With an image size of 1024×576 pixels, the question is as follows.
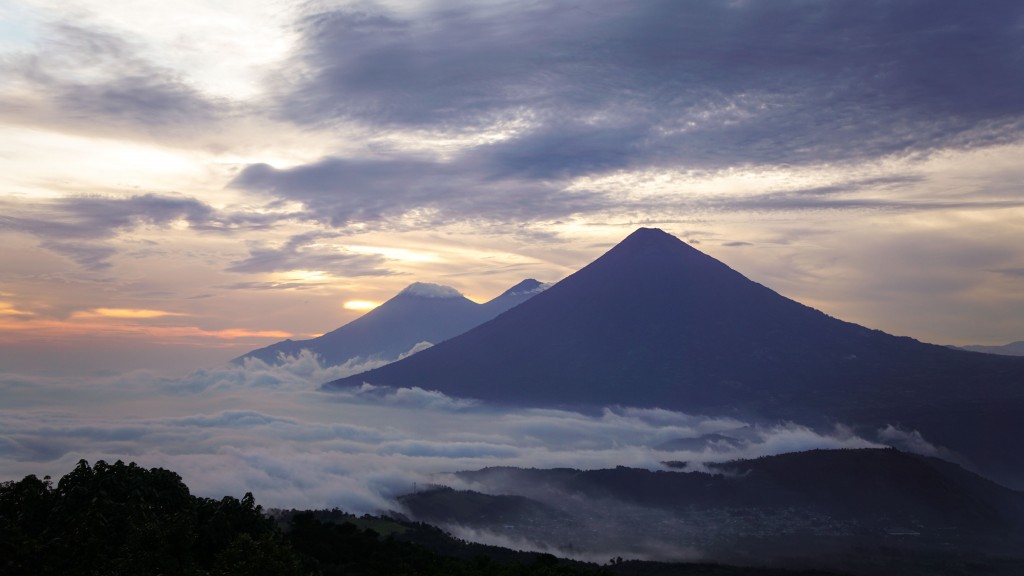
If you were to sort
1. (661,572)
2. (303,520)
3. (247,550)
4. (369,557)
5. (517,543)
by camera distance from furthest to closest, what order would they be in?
(517,543) → (661,572) → (303,520) → (369,557) → (247,550)

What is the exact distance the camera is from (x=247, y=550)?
4269 centimetres

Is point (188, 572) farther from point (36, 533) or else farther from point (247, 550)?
point (36, 533)

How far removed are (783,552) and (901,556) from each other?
2268cm

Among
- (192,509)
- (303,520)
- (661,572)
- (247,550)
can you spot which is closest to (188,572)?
(247,550)

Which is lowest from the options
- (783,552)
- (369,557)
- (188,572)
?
(783,552)

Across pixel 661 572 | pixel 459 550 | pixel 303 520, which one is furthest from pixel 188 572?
pixel 661 572

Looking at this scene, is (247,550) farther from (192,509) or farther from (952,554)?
(952,554)

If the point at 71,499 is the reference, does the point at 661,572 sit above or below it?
below

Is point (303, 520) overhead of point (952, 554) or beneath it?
overhead

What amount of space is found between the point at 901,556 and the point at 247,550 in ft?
552

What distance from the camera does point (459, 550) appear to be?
13475cm

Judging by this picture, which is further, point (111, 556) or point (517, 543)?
point (517, 543)

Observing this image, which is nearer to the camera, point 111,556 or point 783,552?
point 111,556

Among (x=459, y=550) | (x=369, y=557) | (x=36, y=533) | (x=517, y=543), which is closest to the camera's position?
(x=36, y=533)
